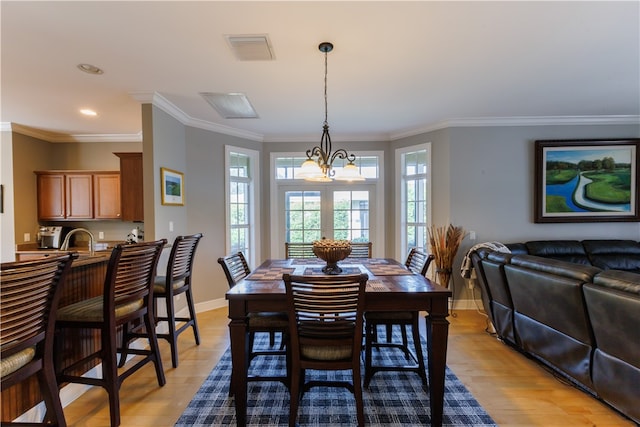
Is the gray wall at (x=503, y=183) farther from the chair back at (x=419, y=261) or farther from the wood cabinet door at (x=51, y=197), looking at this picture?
the wood cabinet door at (x=51, y=197)

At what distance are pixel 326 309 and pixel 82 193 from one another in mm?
4737

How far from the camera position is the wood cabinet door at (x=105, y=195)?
14.7 ft

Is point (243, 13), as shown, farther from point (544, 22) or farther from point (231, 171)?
point (231, 171)

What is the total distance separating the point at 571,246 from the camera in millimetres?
3748

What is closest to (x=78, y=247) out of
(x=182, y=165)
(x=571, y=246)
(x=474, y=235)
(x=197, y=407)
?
(x=182, y=165)

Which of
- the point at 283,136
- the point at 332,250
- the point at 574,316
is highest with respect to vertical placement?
the point at 283,136

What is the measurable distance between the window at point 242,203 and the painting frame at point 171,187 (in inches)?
28.6

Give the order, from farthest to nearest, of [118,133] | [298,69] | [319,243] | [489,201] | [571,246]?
[118,133] < [489,201] < [571,246] < [298,69] < [319,243]

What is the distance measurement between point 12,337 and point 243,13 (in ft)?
6.79

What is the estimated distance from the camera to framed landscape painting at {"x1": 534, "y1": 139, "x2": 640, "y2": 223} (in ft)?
12.9

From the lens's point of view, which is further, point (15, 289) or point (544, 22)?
point (544, 22)

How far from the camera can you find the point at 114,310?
1846 millimetres

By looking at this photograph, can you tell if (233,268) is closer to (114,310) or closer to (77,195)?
(114,310)

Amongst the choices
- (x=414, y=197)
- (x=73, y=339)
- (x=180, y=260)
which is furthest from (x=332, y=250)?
(x=414, y=197)
